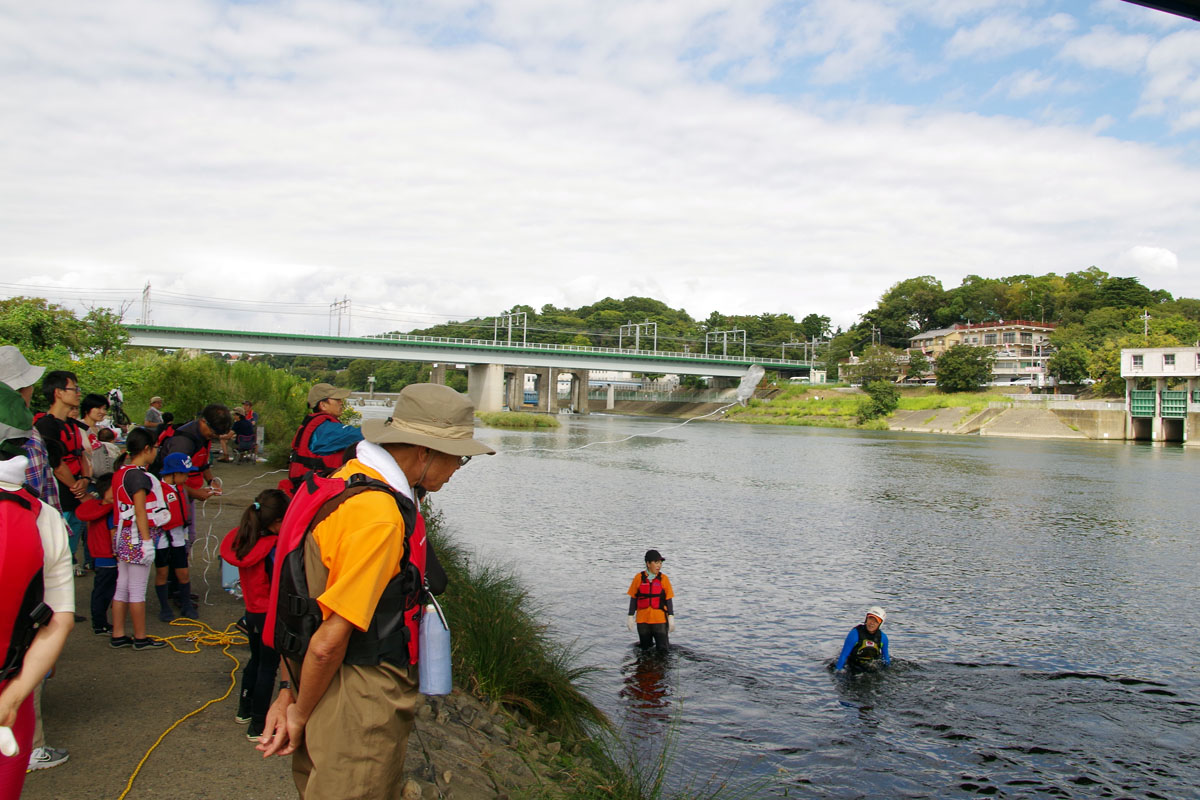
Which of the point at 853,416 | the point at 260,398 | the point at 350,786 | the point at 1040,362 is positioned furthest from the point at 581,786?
the point at 1040,362

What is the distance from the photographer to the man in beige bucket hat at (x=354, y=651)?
106 inches

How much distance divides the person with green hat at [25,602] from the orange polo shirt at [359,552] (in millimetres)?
922

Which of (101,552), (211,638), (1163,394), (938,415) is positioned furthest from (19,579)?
(938,415)

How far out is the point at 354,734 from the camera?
279 cm

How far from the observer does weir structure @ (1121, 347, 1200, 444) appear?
224 ft

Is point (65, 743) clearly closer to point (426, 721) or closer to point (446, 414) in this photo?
point (426, 721)

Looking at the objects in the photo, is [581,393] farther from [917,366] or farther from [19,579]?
[19,579]

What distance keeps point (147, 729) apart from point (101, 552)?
2060 millimetres

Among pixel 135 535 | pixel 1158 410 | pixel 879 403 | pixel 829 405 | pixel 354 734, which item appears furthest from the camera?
pixel 829 405

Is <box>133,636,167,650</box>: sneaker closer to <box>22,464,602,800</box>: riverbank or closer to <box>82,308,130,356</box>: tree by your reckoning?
<box>22,464,602,800</box>: riverbank

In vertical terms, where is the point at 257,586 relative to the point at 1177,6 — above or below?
below

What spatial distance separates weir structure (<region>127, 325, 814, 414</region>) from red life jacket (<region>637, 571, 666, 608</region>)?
66.1 m

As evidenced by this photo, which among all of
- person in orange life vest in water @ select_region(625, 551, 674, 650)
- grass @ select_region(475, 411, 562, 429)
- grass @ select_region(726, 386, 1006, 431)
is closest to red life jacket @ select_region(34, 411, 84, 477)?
person in orange life vest in water @ select_region(625, 551, 674, 650)

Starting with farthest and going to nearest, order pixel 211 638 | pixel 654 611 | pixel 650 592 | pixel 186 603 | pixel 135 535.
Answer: pixel 654 611, pixel 650 592, pixel 186 603, pixel 211 638, pixel 135 535
